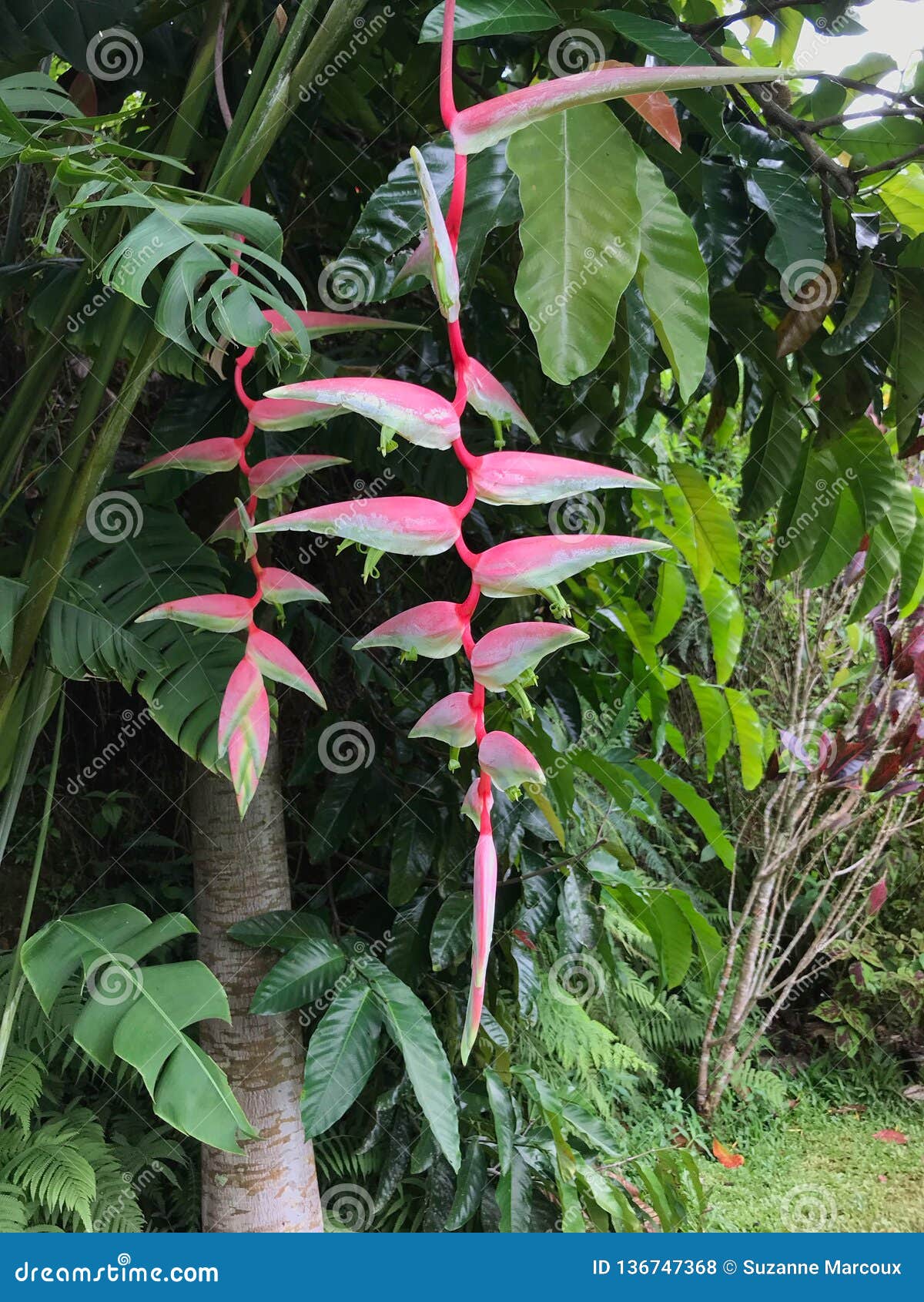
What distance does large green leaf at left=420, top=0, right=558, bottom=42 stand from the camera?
37cm

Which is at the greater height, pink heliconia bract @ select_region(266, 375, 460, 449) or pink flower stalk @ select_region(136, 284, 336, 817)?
pink heliconia bract @ select_region(266, 375, 460, 449)

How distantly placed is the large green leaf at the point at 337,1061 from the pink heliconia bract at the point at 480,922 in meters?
0.49

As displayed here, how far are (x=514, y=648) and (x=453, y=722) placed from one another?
4cm

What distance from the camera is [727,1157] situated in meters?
1.83

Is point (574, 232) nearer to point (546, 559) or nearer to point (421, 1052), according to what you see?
point (546, 559)

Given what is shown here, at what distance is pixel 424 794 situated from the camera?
89 centimetres

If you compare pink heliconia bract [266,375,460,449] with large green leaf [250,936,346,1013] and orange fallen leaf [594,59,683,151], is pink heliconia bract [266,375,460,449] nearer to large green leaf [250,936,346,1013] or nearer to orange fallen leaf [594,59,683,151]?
orange fallen leaf [594,59,683,151]

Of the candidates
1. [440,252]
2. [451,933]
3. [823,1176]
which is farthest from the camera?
[823,1176]

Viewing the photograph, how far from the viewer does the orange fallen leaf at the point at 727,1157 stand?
71.6 inches

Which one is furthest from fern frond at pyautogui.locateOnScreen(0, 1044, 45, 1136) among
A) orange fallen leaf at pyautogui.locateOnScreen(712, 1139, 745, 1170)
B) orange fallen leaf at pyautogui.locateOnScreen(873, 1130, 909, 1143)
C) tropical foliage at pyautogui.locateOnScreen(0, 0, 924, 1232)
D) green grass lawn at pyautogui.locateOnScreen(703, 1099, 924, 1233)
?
orange fallen leaf at pyautogui.locateOnScreen(873, 1130, 909, 1143)

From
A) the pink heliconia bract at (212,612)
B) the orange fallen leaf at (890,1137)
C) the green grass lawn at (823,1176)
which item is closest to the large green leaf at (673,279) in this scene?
the pink heliconia bract at (212,612)

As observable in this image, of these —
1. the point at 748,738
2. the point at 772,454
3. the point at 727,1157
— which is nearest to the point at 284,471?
the point at 772,454

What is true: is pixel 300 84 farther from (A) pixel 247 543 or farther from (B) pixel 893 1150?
(B) pixel 893 1150

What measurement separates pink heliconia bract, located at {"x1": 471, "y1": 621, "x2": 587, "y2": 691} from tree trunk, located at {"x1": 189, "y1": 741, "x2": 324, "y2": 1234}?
0.56 m
